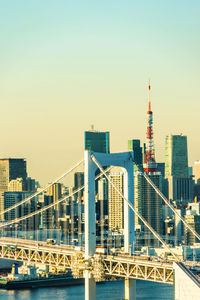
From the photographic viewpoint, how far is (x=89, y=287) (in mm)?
35938

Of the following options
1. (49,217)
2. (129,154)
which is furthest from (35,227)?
(129,154)

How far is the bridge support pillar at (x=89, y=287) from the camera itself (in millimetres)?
35688

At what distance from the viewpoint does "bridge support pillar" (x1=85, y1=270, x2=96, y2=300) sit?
35.7 m

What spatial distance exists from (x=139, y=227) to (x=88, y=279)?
188 feet

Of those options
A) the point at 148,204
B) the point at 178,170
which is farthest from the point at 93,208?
the point at 178,170

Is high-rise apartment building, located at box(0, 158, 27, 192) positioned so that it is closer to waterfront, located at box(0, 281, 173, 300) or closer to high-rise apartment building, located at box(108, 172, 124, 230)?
high-rise apartment building, located at box(108, 172, 124, 230)

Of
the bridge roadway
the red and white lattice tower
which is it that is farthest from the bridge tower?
the red and white lattice tower

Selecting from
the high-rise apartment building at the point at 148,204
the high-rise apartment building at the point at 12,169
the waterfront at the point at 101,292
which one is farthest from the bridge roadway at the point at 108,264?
the high-rise apartment building at the point at 12,169

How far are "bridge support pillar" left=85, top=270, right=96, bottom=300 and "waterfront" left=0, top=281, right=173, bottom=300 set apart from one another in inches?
567

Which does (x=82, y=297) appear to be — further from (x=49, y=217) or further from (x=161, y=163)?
(x=161, y=163)

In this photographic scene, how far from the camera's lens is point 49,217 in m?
103

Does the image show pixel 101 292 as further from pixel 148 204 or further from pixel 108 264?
pixel 148 204

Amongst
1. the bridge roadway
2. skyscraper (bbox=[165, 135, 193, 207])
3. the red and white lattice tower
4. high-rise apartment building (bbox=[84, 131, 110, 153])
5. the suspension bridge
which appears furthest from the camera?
high-rise apartment building (bbox=[84, 131, 110, 153])

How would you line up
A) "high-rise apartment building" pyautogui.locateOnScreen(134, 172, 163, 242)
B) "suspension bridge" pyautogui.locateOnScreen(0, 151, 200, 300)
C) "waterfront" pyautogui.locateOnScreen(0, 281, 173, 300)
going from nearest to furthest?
"suspension bridge" pyautogui.locateOnScreen(0, 151, 200, 300), "waterfront" pyautogui.locateOnScreen(0, 281, 173, 300), "high-rise apartment building" pyautogui.locateOnScreen(134, 172, 163, 242)
